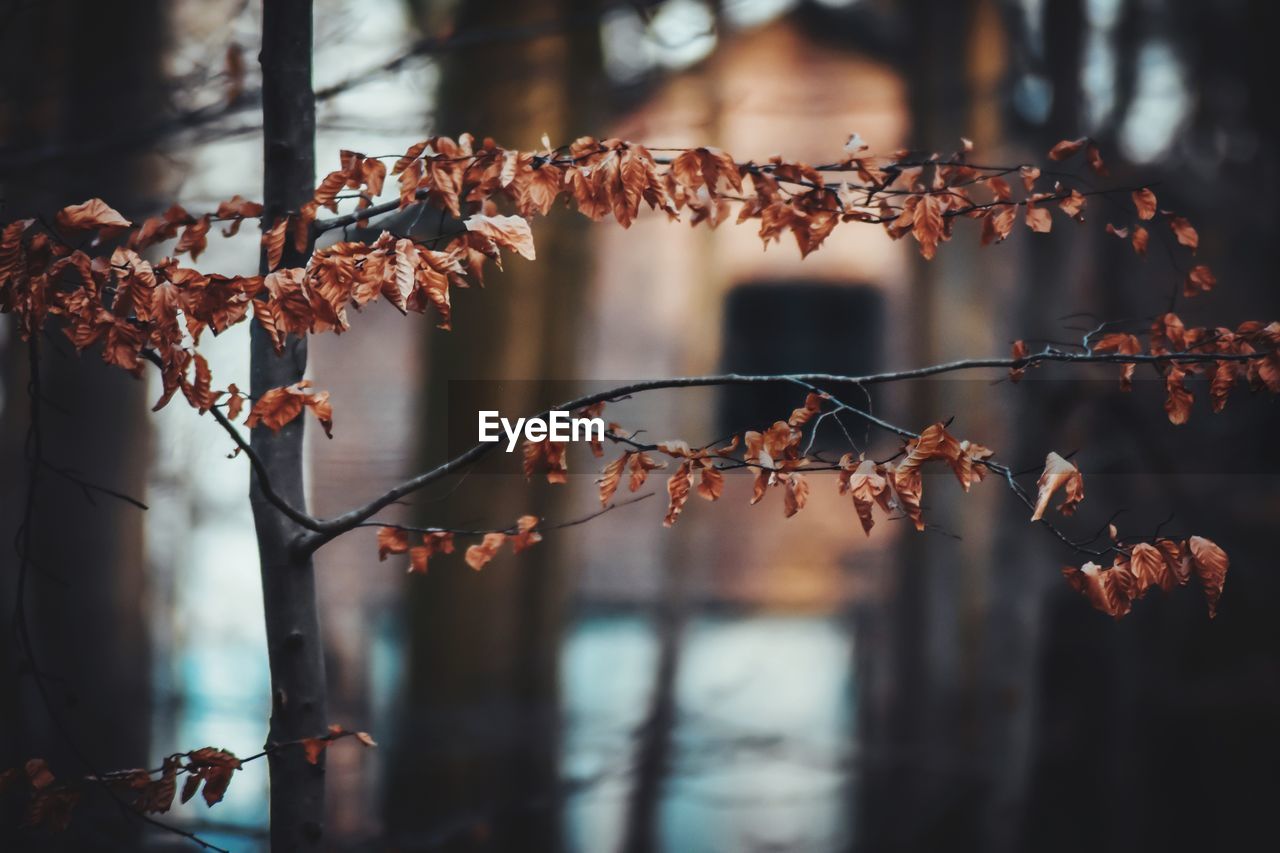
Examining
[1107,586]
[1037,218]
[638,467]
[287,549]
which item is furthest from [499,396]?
[1107,586]

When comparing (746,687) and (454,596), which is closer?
(454,596)

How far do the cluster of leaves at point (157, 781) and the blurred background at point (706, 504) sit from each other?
6.28 feet

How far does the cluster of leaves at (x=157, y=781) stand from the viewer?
2.08 meters

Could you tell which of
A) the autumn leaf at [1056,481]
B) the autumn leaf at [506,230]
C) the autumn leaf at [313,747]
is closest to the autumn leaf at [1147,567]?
the autumn leaf at [1056,481]

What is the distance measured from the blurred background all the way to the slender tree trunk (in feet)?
3.15

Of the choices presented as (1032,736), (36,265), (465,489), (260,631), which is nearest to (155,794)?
(36,265)

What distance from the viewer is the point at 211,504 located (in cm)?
721

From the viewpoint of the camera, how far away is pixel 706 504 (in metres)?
8.30

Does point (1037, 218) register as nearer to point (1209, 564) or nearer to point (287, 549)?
point (1209, 564)

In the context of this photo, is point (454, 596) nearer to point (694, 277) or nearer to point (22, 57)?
point (22, 57)

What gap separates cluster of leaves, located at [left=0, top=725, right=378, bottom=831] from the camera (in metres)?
2.08

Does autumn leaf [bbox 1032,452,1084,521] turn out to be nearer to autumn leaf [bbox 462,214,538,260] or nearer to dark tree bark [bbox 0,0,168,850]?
autumn leaf [bbox 462,214,538,260]

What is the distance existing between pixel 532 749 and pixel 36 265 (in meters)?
5.05

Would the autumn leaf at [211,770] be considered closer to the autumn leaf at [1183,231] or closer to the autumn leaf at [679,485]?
the autumn leaf at [679,485]
